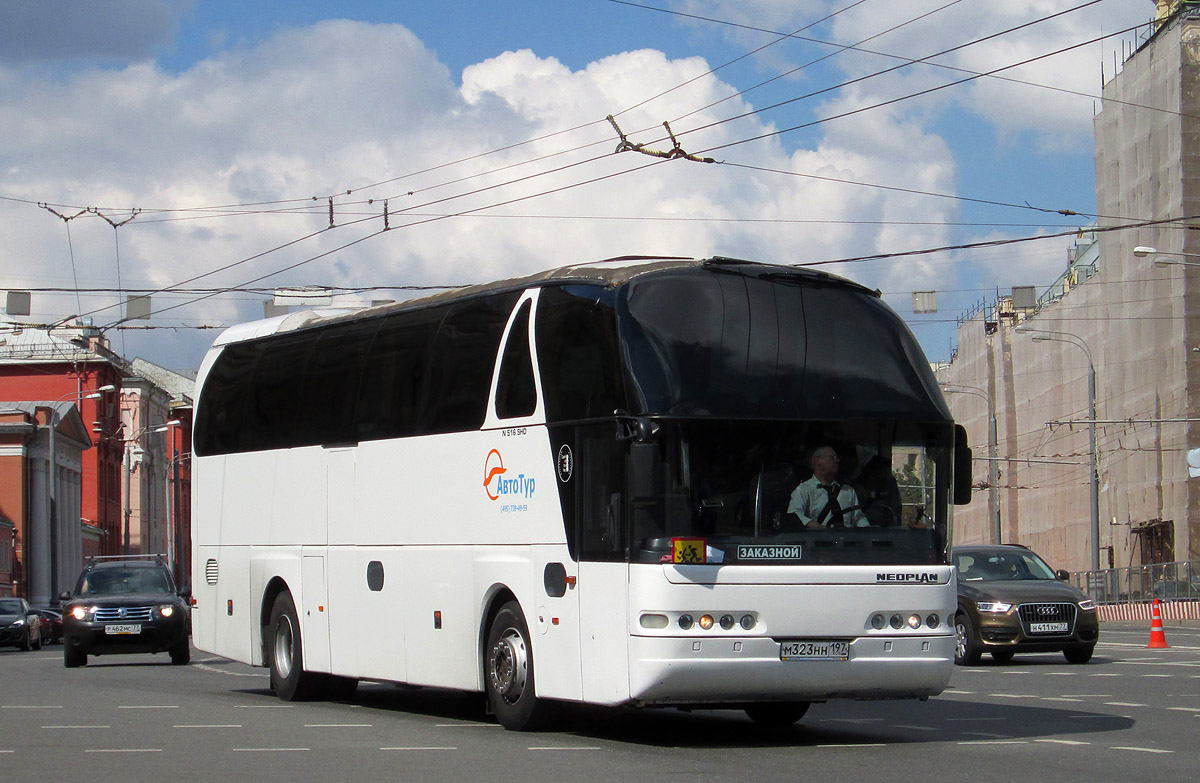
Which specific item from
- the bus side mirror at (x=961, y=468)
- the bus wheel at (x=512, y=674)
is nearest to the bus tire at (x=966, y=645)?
the bus side mirror at (x=961, y=468)

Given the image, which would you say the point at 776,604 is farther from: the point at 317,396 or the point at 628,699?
the point at 317,396

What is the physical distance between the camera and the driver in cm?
1260

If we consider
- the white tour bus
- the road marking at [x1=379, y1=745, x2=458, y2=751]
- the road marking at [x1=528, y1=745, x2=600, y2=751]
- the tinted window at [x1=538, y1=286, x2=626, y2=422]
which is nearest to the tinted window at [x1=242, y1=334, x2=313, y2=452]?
the white tour bus

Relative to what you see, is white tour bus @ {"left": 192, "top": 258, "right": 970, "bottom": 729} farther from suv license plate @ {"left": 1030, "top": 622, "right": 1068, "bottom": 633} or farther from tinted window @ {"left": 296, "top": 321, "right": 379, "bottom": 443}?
suv license plate @ {"left": 1030, "top": 622, "right": 1068, "bottom": 633}

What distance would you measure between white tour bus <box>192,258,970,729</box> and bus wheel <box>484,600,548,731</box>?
0.07 feet

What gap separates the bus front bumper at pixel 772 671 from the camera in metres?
12.3

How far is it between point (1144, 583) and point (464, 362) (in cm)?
3946

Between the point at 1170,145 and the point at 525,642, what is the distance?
4981cm

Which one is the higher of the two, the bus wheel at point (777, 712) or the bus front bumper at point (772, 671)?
the bus front bumper at point (772, 671)

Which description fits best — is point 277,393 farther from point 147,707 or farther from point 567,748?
point 567,748

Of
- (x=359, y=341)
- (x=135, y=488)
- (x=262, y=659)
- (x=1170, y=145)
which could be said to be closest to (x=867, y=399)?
(x=359, y=341)

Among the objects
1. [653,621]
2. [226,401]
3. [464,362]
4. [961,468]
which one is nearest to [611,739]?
[653,621]

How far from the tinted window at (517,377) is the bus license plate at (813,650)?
2695 millimetres

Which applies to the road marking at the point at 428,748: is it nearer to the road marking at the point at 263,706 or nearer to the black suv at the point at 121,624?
the road marking at the point at 263,706
